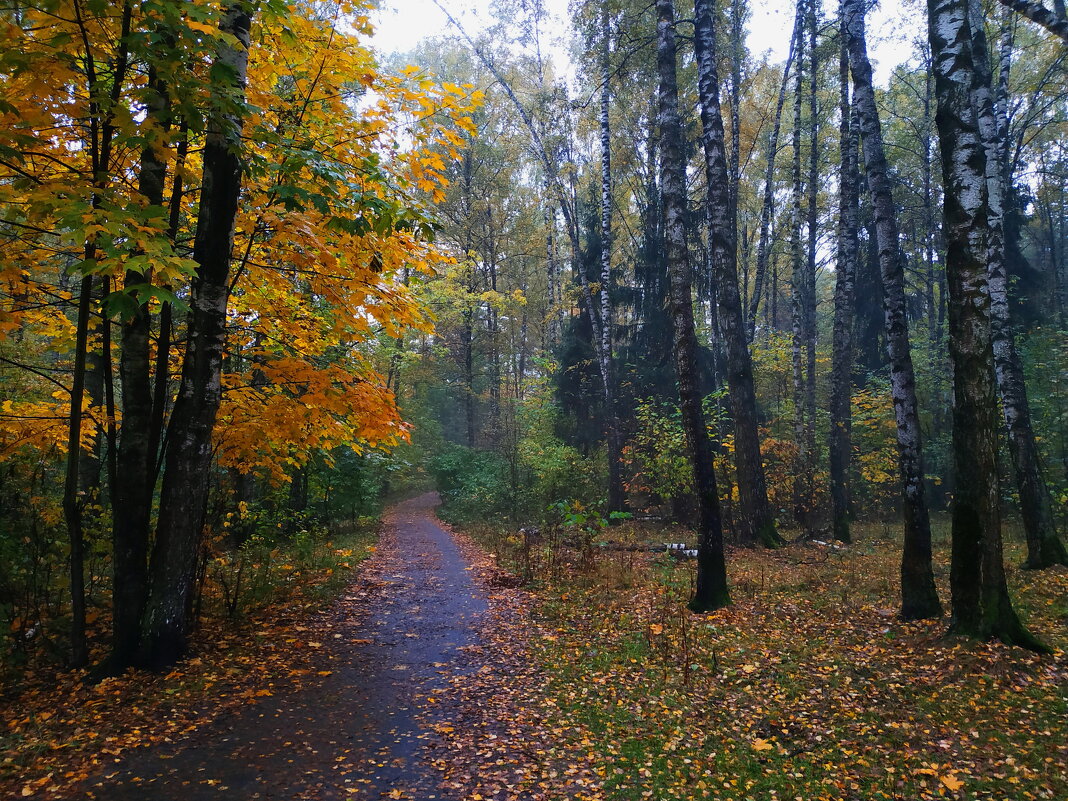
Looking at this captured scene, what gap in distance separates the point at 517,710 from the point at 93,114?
6.45 meters

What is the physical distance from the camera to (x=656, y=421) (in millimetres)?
16922

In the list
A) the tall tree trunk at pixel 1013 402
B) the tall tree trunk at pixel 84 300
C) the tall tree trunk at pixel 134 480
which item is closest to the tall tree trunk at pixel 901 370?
the tall tree trunk at pixel 1013 402

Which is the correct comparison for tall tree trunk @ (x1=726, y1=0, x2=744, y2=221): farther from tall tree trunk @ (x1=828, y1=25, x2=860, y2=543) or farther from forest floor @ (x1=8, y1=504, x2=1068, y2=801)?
forest floor @ (x1=8, y1=504, x2=1068, y2=801)

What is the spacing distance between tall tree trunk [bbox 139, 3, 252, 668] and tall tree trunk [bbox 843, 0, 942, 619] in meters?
8.35

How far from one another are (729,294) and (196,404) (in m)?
10.3

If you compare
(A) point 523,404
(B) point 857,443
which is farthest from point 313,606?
(B) point 857,443

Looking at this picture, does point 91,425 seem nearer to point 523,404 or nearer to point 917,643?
point 917,643

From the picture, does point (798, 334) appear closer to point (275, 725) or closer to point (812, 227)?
Answer: point (812, 227)

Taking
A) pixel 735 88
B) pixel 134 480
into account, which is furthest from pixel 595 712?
pixel 735 88

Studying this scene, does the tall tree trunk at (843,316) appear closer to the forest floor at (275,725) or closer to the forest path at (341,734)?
the forest path at (341,734)

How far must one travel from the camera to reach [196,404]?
18.4 ft

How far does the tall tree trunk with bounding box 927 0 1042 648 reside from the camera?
5.68m

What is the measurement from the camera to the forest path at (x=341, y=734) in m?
3.80

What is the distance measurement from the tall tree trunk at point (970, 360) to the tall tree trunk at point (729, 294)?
427 cm
